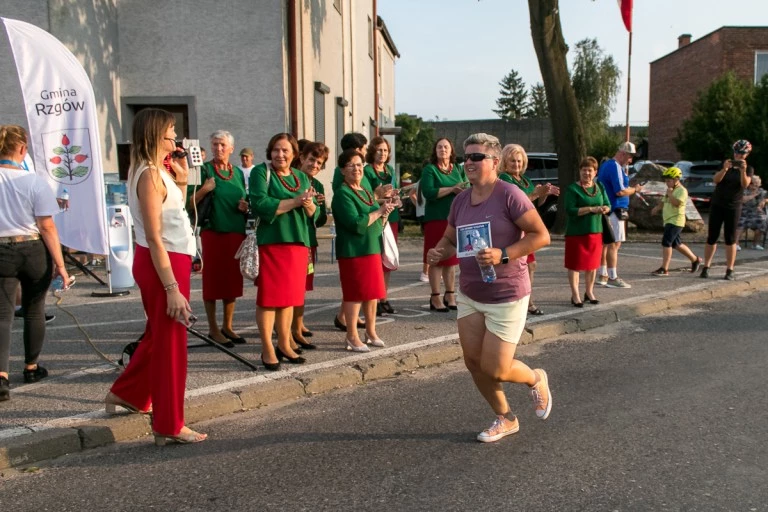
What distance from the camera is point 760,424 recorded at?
4727 mm

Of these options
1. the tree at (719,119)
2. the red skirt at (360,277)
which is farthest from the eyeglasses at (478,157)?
the tree at (719,119)

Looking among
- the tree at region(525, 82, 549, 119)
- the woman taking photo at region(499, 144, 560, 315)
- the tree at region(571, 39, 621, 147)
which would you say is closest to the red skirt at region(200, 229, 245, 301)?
the woman taking photo at region(499, 144, 560, 315)

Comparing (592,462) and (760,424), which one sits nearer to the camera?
(592,462)

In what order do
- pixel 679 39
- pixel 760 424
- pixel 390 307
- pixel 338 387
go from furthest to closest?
1. pixel 679 39
2. pixel 390 307
3. pixel 338 387
4. pixel 760 424

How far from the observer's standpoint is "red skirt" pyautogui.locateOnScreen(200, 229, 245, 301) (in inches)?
256

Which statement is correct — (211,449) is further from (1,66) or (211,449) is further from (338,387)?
(1,66)

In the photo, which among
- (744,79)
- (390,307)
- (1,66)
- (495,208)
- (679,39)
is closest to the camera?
(495,208)

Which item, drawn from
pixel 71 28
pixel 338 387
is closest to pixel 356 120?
pixel 71 28

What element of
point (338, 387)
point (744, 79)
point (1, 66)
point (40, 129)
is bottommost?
point (338, 387)

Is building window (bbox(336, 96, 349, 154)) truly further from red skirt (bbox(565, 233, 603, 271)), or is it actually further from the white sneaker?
the white sneaker

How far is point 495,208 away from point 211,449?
2.30 m

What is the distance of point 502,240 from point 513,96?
113 meters

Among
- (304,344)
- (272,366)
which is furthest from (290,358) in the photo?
(304,344)

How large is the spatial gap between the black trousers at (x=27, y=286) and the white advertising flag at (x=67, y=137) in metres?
2.18
